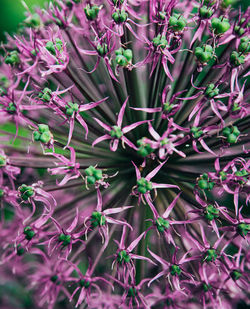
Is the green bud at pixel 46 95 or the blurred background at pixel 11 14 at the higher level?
the blurred background at pixel 11 14

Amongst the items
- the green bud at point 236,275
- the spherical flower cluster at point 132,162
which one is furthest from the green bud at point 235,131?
the green bud at point 236,275

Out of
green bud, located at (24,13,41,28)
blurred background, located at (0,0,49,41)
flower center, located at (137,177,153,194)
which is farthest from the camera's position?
blurred background, located at (0,0,49,41)

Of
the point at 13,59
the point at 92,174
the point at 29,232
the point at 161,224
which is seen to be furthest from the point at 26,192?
the point at 13,59

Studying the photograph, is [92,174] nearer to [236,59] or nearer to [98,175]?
[98,175]

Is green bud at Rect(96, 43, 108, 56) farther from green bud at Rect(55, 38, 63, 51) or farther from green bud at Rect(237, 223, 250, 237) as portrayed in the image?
green bud at Rect(237, 223, 250, 237)

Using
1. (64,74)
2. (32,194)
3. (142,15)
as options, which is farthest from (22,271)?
(142,15)

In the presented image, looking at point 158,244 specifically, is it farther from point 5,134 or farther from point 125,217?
point 5,134

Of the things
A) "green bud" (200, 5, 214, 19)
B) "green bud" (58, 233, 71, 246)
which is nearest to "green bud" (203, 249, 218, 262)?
"green bud" (58, 233, 71, 246)

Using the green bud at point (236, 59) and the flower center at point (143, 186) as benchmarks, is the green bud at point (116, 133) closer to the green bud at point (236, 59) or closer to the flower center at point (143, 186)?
the flower center at point (143, 186)
